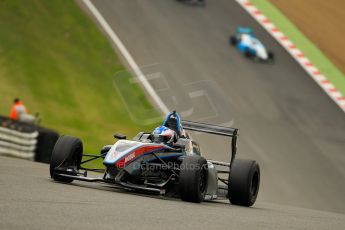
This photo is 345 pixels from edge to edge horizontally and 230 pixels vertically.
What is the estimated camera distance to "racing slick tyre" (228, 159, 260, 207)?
464 inches

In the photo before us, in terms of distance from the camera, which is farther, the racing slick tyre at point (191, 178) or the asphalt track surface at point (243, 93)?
the asphalt track surface at point (243, 93)

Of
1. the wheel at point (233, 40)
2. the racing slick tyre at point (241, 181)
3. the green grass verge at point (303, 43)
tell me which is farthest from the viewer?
the green grass verge at point (303, 43)

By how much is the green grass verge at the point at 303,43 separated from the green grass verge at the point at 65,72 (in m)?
6.99

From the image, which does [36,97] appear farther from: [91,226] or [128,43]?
[91,226]

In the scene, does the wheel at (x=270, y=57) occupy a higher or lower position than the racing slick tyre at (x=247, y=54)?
lower

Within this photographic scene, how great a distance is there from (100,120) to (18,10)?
18.6 ft

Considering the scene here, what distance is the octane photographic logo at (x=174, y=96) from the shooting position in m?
22.4

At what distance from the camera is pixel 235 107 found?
2372 centimetres

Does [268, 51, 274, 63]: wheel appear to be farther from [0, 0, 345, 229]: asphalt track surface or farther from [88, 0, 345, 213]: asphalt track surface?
[0, 0, 345, 229]: asphalt track surface

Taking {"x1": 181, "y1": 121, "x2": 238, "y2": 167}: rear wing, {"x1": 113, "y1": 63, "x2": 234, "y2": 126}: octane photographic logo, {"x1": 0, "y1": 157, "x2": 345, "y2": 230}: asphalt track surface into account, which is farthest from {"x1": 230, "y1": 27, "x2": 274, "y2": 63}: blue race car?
{"x1": 0, "y1": 157, "x2": 345, "y2": 230}: asphalt track surface

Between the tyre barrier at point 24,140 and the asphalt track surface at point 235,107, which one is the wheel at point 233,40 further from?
the tyre barrier at point 24,140

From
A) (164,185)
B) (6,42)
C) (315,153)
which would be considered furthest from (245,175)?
(6,42)

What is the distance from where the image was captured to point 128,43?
2580 centimetres

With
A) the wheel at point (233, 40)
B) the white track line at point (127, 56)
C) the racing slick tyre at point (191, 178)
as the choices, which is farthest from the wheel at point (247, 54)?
the racing slick tyre at point (191, 178)
